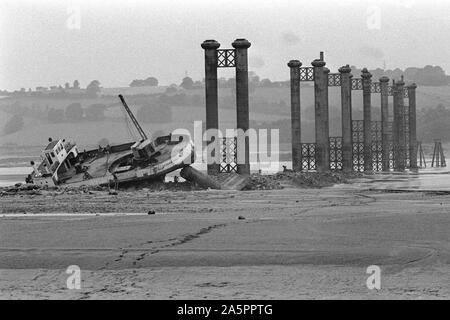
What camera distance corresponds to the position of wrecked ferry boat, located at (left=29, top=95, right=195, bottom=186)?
35.2m

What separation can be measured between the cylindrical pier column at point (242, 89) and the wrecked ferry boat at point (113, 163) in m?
2.93

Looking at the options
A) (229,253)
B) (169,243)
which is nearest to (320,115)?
(169,243)

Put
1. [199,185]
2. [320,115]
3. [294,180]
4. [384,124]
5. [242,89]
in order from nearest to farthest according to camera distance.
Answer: [199,185]
[242,89]
[294,180]
[320,115]
[384,124]

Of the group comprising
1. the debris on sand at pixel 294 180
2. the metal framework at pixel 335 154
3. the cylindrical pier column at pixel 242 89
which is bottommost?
the debris on sand at pixel 294 180

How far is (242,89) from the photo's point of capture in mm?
41625

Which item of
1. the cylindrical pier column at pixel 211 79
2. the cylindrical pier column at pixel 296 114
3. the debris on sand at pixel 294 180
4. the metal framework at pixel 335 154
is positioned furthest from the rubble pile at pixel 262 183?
the metal framework at pixel 335 154

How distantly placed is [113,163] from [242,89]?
8.51 m

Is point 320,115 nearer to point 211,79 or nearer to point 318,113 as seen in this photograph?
point 318,113

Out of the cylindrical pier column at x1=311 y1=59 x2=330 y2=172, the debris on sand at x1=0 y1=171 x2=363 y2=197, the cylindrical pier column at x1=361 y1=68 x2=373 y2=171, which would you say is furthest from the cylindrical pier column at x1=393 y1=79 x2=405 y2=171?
the debris on sand at x1=0 y1=171 x2=363 y2=197

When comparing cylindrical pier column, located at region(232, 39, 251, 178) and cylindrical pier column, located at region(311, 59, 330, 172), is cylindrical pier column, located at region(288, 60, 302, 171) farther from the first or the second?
cylindrical pier column, located at region(232, 39, 251, 178)

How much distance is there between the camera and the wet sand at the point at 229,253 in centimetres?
1036

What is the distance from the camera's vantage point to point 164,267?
11836 millimetres

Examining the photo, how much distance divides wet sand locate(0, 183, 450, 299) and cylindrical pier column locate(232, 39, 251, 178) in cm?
1945

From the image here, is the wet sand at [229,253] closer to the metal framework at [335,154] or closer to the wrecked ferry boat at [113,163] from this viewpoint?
the wrecked ferry boat at [113,163]
